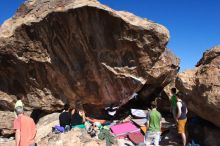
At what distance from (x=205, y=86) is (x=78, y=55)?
533cm

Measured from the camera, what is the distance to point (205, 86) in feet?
34.9

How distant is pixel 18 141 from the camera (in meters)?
6.58

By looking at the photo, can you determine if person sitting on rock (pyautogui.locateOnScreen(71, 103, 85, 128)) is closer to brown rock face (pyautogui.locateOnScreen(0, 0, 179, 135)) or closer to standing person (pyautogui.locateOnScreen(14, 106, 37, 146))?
brown rock face (pyautogui.locateOnScreen(0, 0, 179, 135))

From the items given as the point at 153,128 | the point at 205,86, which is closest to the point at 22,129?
the point at 153,128

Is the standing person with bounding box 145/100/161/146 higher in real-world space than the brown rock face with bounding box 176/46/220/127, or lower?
lower

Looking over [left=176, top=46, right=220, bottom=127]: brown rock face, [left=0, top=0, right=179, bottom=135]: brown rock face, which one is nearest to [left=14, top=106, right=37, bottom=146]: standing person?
[left=176, top=46, right=220, bottom=127]: brown rock face

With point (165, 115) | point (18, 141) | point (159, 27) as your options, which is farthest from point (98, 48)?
point (18, 141)

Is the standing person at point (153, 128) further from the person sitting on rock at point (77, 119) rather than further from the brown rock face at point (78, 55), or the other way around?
the brown rock face at point (78, 55)

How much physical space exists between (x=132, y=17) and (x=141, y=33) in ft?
2.93

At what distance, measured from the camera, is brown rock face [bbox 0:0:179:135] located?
497 inches

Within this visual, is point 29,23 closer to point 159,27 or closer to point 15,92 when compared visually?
point 15,92

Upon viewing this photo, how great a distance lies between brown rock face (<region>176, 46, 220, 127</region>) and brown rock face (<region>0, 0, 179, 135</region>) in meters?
1.90

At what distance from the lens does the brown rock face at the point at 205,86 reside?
34.0 feet

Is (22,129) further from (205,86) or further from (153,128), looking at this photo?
(205,86)
